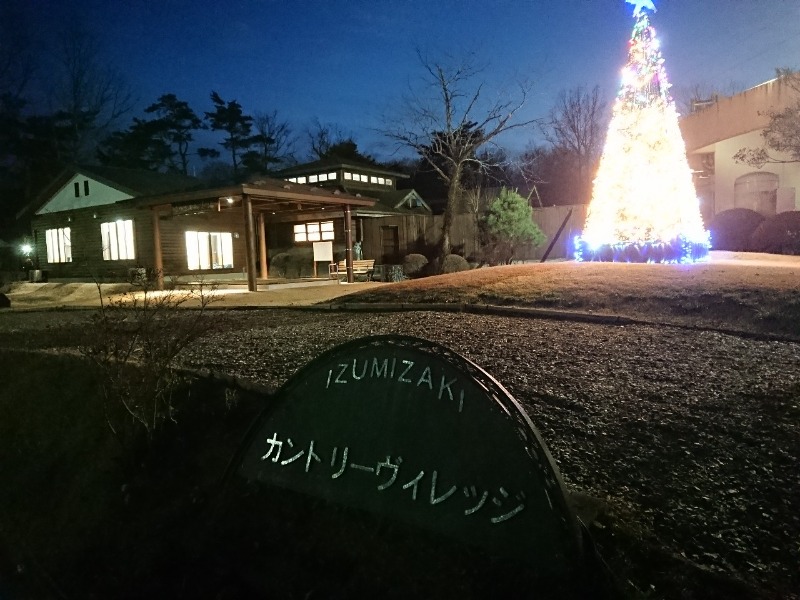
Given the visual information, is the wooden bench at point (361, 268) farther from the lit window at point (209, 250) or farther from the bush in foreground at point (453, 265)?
the lit window at point (209, 250)

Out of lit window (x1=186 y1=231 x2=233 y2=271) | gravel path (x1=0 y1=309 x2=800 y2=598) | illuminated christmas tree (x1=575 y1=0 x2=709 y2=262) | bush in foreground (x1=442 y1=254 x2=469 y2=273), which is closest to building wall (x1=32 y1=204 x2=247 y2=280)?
lit window (x1=186 y1=231 x2=233 y2=271)

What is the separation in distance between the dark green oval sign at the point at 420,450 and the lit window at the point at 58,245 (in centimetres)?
2437

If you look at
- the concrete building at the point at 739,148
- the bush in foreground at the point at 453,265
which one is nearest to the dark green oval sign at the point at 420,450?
the bush in foreground at the point at 453,265

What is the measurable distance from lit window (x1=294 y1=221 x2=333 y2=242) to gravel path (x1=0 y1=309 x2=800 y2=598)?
17.3 metres

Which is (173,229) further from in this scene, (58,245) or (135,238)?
(58,245)

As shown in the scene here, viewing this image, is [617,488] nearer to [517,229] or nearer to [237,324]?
[237,324]

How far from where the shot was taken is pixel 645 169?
12219 mm

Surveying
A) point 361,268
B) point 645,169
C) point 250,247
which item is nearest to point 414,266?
point 361,268

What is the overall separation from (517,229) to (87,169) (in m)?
16.1

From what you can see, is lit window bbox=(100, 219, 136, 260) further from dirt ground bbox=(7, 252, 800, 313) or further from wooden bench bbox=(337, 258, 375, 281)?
dirt ground bbox=(7, 252, 800, 313)

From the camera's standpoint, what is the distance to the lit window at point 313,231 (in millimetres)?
24734

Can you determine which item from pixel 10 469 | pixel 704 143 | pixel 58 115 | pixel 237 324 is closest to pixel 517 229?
pixel 704 143

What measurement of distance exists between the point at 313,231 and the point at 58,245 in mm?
10386

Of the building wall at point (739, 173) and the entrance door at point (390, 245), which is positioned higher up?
the building wall at point (739, 173)
